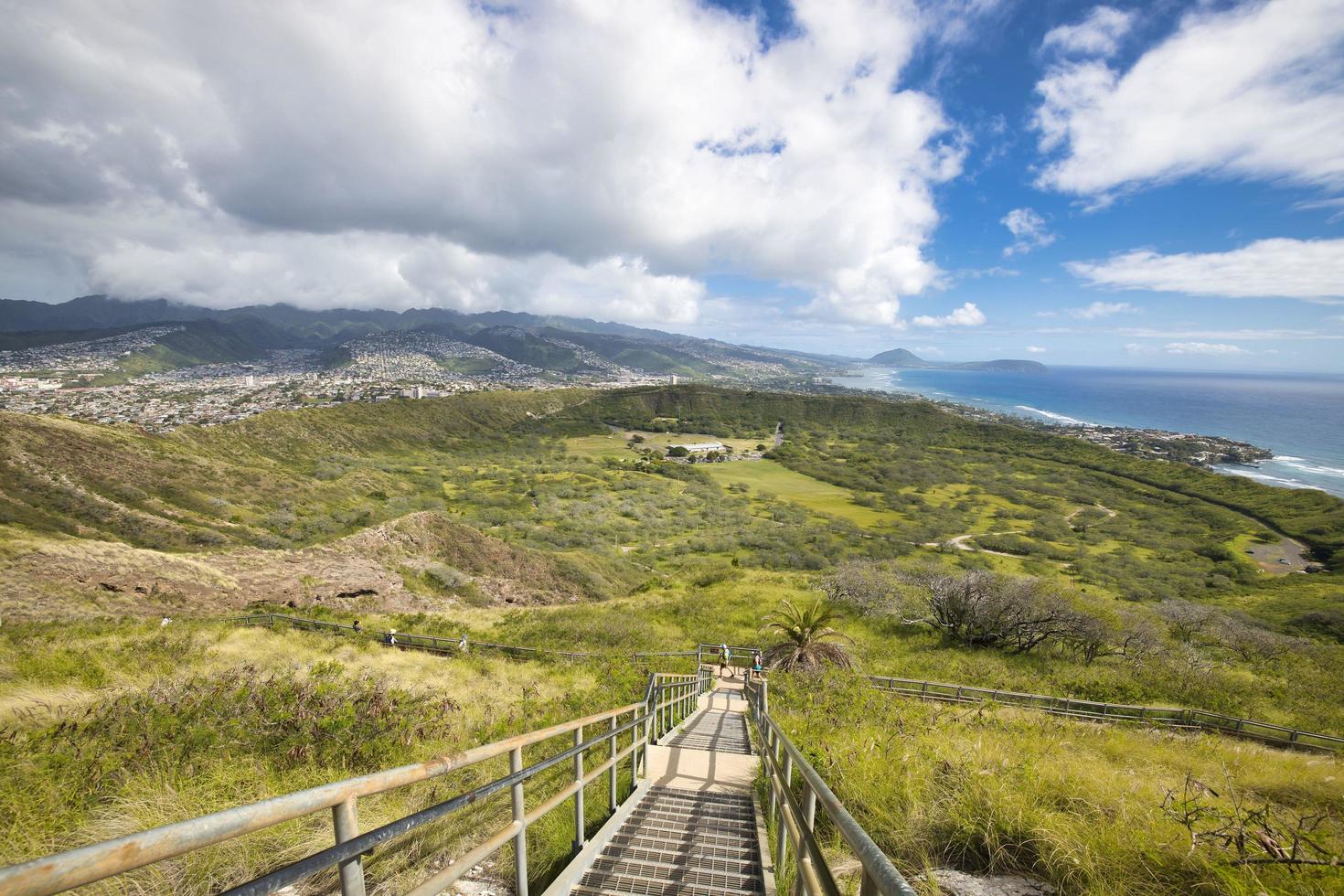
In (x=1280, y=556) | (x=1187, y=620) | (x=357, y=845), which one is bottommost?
(x=1280, y=556)

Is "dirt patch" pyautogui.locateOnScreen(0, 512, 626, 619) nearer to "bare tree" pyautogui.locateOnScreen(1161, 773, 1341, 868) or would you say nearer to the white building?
"bare tree" pyautogui.locateOnScreen(1161, 773, 1341, 868)

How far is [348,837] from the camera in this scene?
6.83ft

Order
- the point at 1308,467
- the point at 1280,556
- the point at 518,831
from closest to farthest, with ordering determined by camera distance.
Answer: the point at 518,831 → the point at 1280,556 → the point at 1308,467

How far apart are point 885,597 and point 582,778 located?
23.6 metres

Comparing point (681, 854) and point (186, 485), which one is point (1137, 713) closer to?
point (681, 854)

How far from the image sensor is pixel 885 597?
2483 cm

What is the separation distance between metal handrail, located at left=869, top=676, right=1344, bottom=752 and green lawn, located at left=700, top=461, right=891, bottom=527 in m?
51.0

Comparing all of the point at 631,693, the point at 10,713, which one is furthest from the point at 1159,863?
the point at 10,713

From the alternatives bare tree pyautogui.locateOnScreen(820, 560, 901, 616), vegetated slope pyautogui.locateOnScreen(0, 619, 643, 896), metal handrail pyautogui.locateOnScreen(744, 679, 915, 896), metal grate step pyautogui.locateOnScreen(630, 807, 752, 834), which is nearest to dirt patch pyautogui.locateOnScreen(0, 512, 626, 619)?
vegetated slope pyautogui.locateOnScreen(0, 619, 643, 896)

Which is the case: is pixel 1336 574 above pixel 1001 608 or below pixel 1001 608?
below

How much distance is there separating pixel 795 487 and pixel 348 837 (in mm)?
85297

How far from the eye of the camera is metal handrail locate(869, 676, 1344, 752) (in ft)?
40.6

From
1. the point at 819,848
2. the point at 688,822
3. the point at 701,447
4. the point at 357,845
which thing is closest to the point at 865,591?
the point at 688,822

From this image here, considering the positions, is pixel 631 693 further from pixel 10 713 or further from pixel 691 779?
pixel 10 713
